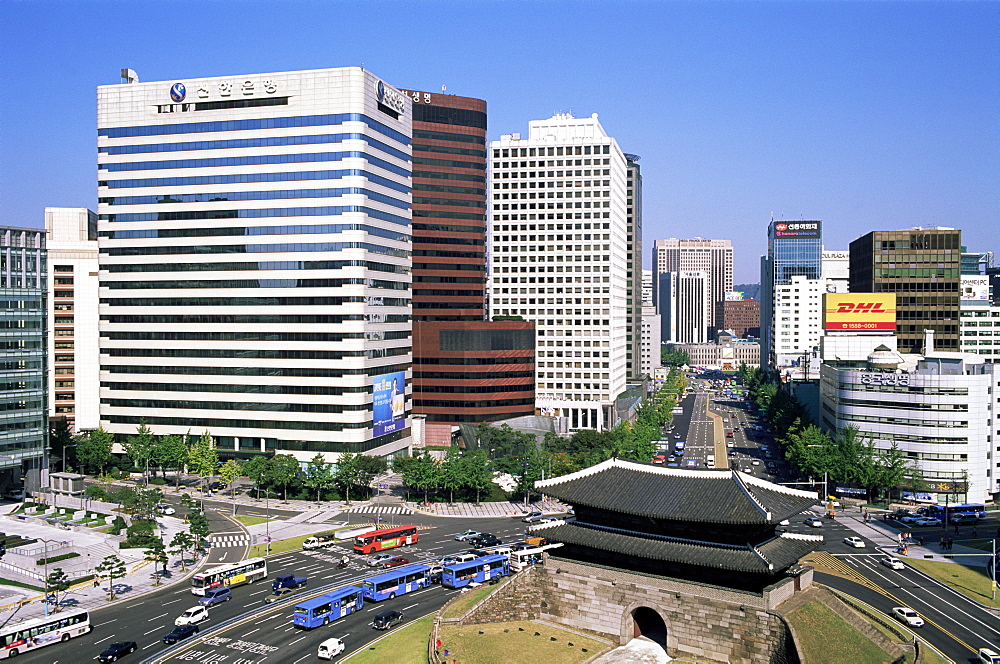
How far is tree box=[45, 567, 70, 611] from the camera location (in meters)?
83.4

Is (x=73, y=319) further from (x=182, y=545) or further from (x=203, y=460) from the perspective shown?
(x=182, y=545)

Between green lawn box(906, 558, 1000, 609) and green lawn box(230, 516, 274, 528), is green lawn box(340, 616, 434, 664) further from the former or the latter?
green lawn box(906, 558, 1000, 609)

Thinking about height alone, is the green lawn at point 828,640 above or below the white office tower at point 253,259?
below

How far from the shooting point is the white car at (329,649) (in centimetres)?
6994

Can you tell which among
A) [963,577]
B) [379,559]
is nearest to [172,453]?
[379,559]

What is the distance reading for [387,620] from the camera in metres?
77.9

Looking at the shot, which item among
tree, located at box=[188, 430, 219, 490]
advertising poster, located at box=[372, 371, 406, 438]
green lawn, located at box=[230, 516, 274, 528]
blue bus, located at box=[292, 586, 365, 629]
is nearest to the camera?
blue bus, located at box=[292, 586, 365, 629]

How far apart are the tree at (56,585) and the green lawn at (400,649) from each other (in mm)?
33697

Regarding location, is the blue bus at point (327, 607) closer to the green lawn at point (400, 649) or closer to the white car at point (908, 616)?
the green lawn at point (400, 649)

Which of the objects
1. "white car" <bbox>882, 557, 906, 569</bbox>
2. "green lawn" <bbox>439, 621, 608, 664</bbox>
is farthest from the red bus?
"white car" <bbox>882, 557, 906, 569</bbox>

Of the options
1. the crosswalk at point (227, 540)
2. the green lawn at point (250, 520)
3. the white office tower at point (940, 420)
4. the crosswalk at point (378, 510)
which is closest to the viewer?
the crosswalk at point (227, 540)

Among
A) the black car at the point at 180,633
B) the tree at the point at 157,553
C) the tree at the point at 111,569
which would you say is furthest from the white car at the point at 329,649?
the tree at the point at 111,569

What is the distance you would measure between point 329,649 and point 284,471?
63.4m

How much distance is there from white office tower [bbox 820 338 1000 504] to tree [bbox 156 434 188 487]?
11271cm
